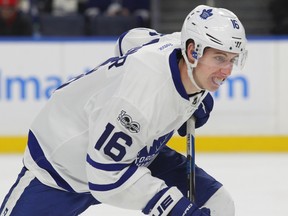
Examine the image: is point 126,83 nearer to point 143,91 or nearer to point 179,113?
point 143,91

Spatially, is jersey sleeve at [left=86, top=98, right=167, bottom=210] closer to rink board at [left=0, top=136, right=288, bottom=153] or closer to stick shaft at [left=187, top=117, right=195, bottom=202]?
stick shaft at [left=187, top=117, right=195, bottom=202]

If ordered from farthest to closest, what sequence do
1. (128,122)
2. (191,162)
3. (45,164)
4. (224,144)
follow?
(224,144) → (191,162) → (45,164) → (128,122)

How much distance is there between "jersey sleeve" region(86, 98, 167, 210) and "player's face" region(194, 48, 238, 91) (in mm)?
233

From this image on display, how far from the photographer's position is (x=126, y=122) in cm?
234

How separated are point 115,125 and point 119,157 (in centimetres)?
10

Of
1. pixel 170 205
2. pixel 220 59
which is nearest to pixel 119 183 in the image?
pixel 170 205

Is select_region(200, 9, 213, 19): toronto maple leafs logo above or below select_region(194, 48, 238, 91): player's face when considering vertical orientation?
above

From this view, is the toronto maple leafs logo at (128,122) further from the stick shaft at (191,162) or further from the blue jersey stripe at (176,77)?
the stick shaft at (191,162)

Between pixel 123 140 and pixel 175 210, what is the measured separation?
0.26 m

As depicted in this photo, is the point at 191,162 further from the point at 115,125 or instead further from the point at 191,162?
the point at 115,125

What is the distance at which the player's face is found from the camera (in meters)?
2.39

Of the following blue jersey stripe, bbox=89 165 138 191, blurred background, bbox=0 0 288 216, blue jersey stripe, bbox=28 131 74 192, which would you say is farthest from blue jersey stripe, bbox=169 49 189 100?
blurred background, bbox=0 0 288 216

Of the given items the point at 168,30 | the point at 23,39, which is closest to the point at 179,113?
the point at 23,39

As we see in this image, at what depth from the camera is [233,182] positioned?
14.8ft
